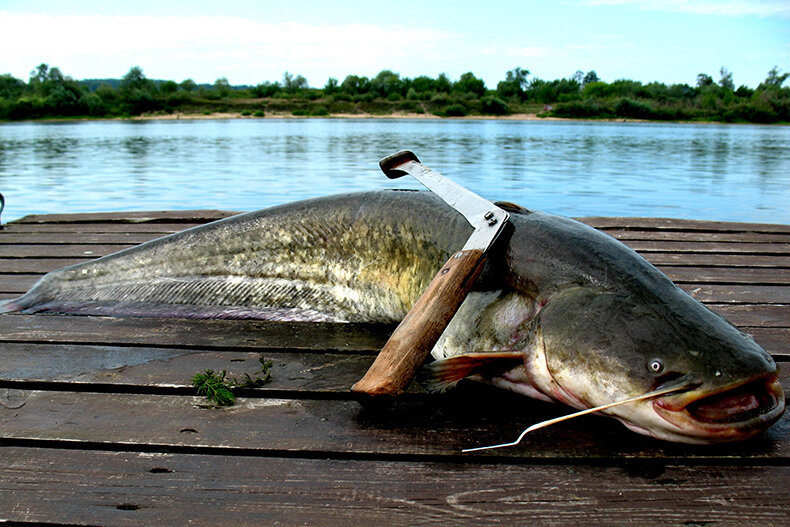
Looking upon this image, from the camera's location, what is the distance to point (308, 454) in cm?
156

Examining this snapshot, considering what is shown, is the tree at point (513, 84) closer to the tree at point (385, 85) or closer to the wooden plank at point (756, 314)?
the tree at point (385, 85)

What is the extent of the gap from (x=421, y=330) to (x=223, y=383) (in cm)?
69

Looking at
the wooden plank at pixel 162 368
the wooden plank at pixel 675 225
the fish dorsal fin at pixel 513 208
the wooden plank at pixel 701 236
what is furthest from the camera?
the wooden plank at pixel 675 225

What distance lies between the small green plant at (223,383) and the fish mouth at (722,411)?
1194 millimetres

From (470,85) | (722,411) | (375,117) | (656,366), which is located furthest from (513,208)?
(470,85)

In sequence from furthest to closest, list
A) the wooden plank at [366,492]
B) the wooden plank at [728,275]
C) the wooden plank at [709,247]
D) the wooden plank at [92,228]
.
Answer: the wooden plank at [92,228] < the wooden plank at [709,247] < the wooden plank at [728,275] < the wooden plank at [366,492]

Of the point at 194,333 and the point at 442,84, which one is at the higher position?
the point at 442,84

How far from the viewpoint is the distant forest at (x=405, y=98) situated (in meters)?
64.0

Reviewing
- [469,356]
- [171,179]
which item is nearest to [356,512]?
[469,356]

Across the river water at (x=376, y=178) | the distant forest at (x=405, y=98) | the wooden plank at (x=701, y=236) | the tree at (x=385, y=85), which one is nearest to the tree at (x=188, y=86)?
the distant forest at (x=405, y=98)

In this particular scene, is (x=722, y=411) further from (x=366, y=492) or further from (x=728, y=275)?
(x=728, y=275)

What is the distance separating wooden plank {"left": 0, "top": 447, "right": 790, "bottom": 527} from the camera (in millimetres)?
1318

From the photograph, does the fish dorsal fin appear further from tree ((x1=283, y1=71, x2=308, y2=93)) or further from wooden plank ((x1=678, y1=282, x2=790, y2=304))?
tree ((x1=283, y1=71, x2=308, y2=93))

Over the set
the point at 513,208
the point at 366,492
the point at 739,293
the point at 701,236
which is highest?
the point at 513,208
